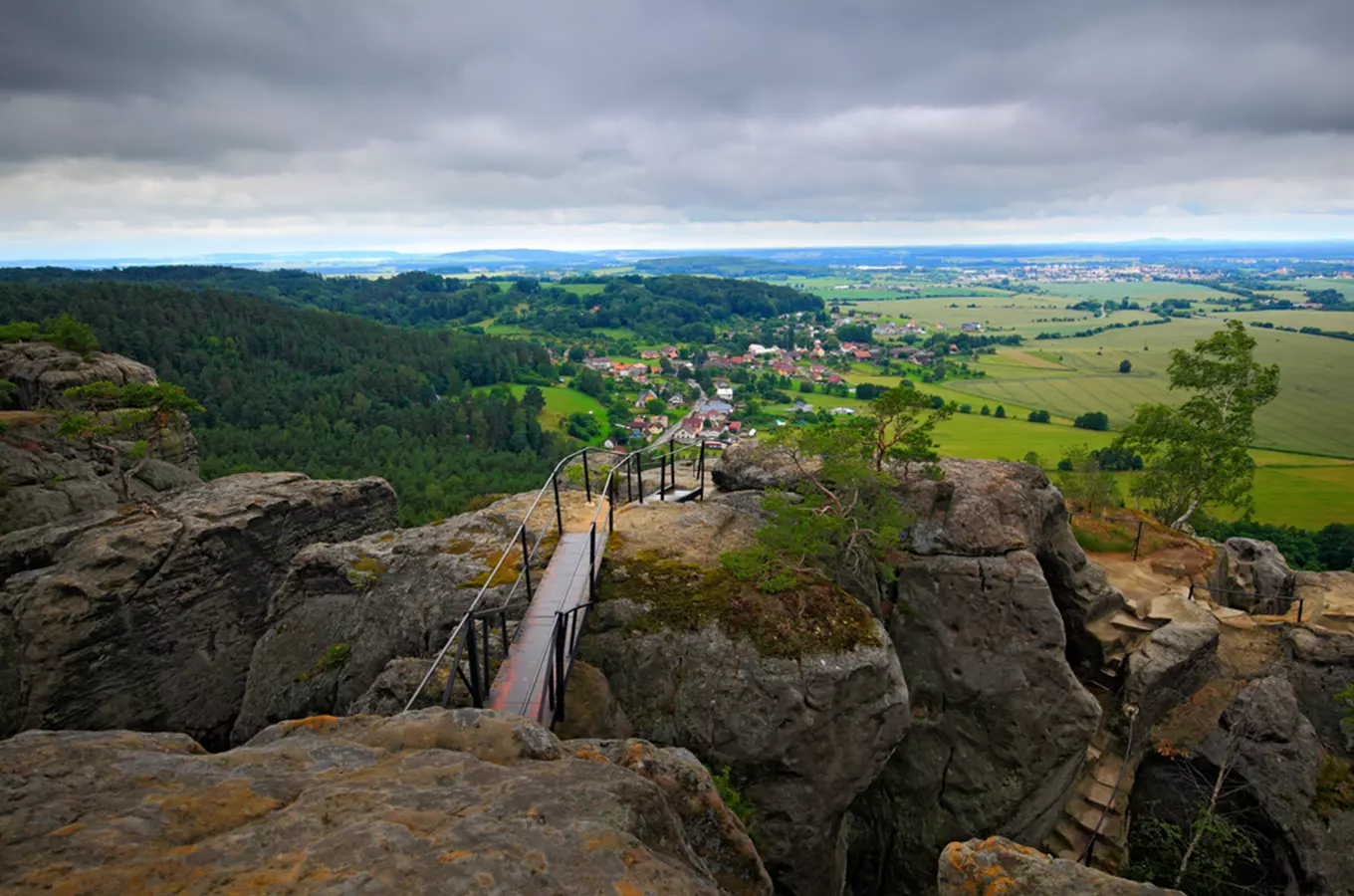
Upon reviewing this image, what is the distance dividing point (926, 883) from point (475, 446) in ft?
255

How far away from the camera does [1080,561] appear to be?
1800 centimetres

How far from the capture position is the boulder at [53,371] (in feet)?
107

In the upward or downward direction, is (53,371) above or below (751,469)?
above

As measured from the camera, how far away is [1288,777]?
14438 millimetres

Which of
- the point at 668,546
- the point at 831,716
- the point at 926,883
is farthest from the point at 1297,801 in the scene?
the point at 668,546

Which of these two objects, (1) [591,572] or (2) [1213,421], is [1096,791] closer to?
(1) [591,572]

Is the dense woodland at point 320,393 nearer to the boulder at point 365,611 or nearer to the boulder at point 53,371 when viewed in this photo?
the boulder at point 53,371

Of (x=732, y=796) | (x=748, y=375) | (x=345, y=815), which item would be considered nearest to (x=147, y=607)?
(x=732, y=796)

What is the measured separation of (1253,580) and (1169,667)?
27.7 ft

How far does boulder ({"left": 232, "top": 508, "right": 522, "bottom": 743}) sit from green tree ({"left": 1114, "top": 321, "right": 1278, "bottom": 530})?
81.7 ft

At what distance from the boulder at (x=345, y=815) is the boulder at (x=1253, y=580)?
20.6m

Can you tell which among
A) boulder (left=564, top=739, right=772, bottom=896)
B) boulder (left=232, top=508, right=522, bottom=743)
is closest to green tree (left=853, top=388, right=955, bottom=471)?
boulder (left=232, top=508, right=522, bottom=743)

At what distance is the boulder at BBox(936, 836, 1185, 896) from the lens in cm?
666

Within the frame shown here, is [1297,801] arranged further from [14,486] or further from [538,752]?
[14,486]
